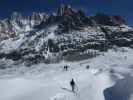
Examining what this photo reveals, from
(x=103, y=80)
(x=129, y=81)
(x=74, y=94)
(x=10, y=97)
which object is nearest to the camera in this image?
(x=10, y=97)

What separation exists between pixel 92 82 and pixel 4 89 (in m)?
14.2

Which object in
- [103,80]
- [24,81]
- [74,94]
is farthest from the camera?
[103,80]

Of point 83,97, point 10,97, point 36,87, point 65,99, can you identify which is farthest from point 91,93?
point 10,97

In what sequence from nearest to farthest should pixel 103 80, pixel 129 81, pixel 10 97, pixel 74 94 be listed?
pixel 10 97 → pixel 74 94 → pixel 129 81 → pixel 103 80

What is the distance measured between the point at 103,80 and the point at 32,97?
16216 millimetres

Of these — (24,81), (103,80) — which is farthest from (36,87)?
(103,80)

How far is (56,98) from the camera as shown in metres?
31.6

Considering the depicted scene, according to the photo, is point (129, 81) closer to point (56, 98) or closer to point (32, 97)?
point (56, 98)

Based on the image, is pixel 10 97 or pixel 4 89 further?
pixel 4 89

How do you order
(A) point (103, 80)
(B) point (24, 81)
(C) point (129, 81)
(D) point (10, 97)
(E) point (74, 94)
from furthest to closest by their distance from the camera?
(A) point (103, 80) → (B) point (24, 81) → (C) point (129, 81) → (E) point (74, 94) → (D) point (10, 97)

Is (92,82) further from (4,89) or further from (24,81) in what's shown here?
(4,89)

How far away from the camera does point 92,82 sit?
136 feet

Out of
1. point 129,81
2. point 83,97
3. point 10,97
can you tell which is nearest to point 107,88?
point 129,81

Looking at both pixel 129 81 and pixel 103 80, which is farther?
pixel 103 80
